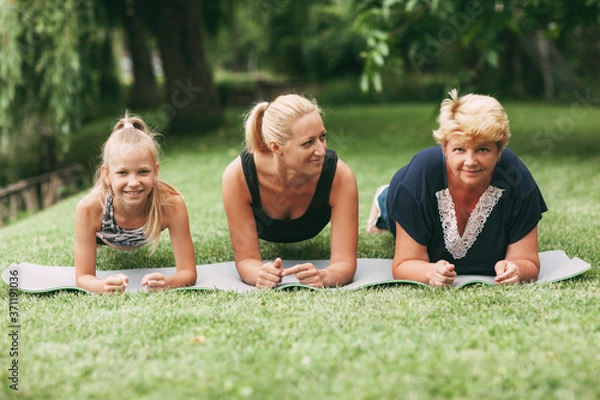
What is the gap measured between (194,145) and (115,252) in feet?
23.2

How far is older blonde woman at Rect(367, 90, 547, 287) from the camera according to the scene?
11.2 feet

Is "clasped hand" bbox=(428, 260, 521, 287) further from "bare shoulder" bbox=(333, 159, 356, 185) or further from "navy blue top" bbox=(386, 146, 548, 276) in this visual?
"bare shoulder" bbox=(333, 159, 356, 185)

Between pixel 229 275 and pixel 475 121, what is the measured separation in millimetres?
1618

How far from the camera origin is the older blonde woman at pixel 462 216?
3.42m

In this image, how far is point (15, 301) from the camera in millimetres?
3359

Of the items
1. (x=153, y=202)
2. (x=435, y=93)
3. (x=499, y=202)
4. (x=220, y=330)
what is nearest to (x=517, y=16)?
(x=499, y=202)

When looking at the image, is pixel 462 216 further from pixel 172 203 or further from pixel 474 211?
pixel 172 203

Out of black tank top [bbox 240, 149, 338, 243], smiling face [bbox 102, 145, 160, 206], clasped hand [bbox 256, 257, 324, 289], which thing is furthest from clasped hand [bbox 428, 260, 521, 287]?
smiling face [bbox 102, 145, 160, 206]

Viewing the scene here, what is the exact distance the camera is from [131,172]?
353 cm

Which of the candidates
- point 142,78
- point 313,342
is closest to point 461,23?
point 313,342

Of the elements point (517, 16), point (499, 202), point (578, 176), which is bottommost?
point (578, 176)

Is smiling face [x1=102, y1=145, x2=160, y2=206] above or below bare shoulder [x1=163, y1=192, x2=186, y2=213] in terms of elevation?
above

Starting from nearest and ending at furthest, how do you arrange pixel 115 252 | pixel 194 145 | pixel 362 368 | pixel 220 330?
1. pixel 362 368
2. pixel 220 330
3. pixel 115 252
4. pixel 194 145

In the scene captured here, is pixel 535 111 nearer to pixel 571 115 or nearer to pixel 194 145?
pixel 571 115
